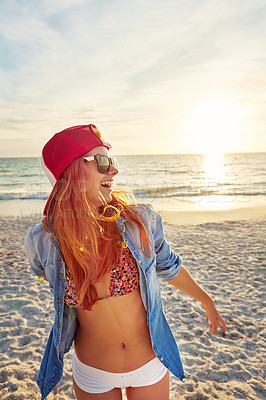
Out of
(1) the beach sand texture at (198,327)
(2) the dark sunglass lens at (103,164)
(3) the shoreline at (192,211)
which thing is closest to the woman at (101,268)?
(2) the dark sunglass lens at (103,164)

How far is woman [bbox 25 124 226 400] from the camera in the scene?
5.65ft

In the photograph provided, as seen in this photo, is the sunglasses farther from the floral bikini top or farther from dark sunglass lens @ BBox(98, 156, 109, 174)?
the floral bikini top

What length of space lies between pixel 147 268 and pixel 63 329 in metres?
0.71

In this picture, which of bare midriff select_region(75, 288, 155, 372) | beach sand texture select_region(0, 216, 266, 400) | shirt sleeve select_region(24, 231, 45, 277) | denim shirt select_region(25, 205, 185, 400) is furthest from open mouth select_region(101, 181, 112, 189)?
beach sand texture select_region(0, 216, 266, 400)

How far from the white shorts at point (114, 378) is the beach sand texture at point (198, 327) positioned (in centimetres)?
171

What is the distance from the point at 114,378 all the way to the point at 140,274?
2.28ft

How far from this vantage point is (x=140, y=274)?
177 cm

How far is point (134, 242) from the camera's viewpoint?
1.78 meters

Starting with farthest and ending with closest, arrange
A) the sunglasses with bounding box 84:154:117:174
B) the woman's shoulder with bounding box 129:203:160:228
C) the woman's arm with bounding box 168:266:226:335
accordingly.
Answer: the woman's arm with bounding box 168:266:226:335 → the woman's shoulder with bounding box 129:203:160:228 → the sunglasses with bounding box 84:154:117:174

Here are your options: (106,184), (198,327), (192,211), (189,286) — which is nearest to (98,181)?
(106,184)

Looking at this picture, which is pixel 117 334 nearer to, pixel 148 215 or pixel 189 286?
pixel 189 286

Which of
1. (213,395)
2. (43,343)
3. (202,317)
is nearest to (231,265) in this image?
(202,317)

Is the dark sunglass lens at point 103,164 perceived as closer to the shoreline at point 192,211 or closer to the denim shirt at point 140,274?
the denim shirt at point 140,274

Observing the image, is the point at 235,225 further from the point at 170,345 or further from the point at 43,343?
the point at 170,345
